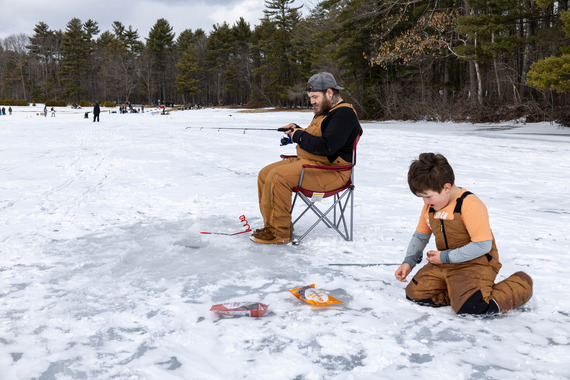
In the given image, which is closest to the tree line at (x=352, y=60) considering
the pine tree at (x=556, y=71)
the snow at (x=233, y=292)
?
the pine tree at (x=556, y=71)

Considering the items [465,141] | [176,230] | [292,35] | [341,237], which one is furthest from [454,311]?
[292,35]

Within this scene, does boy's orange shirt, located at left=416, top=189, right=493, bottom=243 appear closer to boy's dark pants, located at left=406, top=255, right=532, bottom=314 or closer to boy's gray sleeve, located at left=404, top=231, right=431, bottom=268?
boy's dark pants, located at left=406, top=255, right=532, bottom=314

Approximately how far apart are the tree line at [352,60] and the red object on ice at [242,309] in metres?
13.9

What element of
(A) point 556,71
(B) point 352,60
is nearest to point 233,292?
(A) point 556,71

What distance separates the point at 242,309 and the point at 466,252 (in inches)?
54.7

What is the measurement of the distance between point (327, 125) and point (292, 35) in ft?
182

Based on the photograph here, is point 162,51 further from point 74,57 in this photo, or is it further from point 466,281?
point 466,281

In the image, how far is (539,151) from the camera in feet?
35.2

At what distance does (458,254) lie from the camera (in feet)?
8.61

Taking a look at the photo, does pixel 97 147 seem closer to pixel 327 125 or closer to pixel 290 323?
pixel 327 125

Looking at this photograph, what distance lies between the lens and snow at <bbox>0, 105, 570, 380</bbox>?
2.18 metres

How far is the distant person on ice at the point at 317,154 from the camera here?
12.6 feet

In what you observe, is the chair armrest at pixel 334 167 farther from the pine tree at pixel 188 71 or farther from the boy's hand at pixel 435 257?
the pine tree at pixel 188 71

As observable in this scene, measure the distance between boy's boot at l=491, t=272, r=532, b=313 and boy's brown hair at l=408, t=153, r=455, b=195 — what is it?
0.74 m
